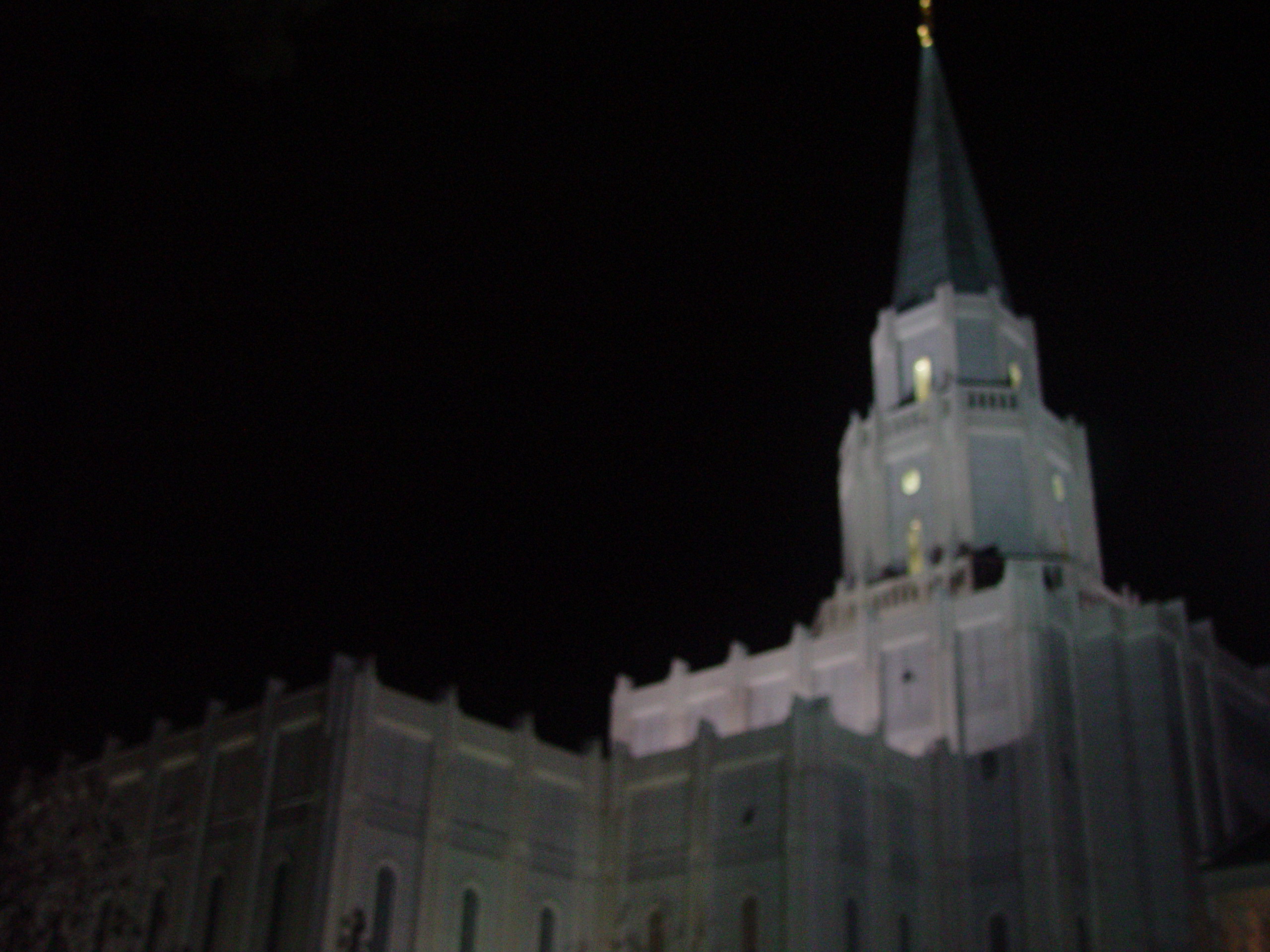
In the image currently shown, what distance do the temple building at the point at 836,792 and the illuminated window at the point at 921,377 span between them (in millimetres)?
3373

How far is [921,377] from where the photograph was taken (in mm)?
56125

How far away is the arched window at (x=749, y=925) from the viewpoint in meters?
40.1

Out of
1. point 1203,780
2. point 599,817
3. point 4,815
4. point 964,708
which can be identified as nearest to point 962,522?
point 964,708

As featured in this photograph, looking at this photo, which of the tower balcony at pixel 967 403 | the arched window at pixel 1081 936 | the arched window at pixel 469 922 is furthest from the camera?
the tower balcony at pixel 967 403

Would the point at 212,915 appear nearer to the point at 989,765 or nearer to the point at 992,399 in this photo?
the point at 989,765

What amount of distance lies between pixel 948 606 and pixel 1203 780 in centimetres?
972

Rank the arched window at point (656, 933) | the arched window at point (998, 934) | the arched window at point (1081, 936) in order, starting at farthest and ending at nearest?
the arched window at point (656, 933)
the arched window at point (998, 934)
the arched window at point (1081, 936)

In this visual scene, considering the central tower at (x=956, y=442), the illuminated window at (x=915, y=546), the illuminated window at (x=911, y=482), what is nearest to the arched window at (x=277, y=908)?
the central tower at (x=956, y=442)

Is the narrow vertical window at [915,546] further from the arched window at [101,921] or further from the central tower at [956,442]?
the arched window at [101,921]

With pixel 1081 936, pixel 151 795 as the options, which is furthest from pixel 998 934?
pixel 151 795

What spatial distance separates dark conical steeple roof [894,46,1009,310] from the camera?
58.4 m

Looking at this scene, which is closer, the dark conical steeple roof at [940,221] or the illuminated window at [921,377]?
the illuminated window at [921,377]

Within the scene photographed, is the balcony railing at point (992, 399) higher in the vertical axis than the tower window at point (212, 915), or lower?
higher

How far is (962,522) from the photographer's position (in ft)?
166
